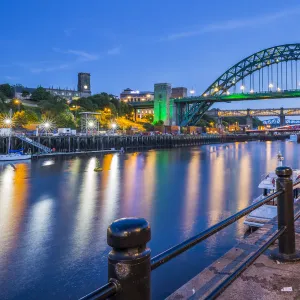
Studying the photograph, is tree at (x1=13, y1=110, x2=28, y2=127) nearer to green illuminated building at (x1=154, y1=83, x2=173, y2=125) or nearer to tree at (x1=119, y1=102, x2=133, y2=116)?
tree at (x1=119, y1=102, x2=133, y2=116)

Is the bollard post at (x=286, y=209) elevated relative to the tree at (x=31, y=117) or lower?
lower

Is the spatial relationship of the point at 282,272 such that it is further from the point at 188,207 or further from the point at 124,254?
the point at 188,207

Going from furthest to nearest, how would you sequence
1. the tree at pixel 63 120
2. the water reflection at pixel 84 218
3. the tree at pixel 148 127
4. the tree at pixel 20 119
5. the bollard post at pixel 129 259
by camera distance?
the tree at pixel 148 127, the tree at pixel 63 120, the tree at pixel 20 119, the water reflection at pixel 84 218, the bollard post at pixel 129 259

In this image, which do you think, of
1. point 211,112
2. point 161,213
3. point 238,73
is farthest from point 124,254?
point 211,112

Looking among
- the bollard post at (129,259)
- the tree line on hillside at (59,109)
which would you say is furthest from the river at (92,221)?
the tree line on hillside at (59,109)

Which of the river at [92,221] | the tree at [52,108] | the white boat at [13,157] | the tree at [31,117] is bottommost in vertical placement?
the river at [92,221]

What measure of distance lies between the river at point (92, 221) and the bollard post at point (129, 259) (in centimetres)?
758

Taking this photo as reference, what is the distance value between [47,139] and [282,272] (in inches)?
2311

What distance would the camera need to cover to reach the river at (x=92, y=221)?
9742 millimetres

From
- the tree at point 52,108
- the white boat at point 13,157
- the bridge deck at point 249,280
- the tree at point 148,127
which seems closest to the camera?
the bridge deck at point 249,280

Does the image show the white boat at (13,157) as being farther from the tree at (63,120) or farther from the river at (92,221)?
the tree at (63,120)

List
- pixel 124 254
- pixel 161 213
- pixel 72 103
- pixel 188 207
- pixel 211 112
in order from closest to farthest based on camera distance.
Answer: pixel 124 254 < pixel 161 213 < pixel 188 207 < pixel 72 103 < pixel 211 112

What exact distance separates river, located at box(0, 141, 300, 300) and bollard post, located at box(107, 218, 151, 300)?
24.9 ft

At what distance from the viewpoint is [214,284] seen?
3.51 meters
